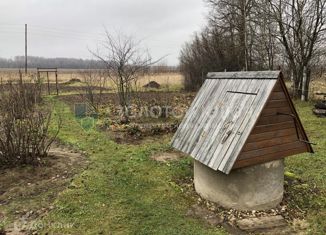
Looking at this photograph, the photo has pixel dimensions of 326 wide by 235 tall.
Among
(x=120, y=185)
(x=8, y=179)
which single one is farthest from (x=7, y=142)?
(x=120, y=185)

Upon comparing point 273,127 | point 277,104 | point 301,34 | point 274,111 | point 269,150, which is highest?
point 301,34

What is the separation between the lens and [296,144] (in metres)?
5.39

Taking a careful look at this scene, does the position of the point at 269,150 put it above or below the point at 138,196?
above

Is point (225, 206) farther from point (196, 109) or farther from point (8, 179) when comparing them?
point (8, 179)

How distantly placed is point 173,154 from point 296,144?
12.4ft

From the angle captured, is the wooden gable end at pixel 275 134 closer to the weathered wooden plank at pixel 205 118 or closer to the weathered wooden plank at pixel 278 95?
the weathered wooden plank at pixel 278 95

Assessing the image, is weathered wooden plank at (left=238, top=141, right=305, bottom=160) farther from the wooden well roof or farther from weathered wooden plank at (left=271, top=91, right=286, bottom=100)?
weathered wooden plank at (left=271, top=91, right=286, bottom=100)

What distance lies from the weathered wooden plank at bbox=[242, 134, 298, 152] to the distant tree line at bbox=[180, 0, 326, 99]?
1419 centimetres

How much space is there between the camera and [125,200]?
223 inches

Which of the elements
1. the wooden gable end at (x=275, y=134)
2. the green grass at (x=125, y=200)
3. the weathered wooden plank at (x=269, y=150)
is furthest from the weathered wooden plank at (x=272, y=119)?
the green grass at (x=125, y=200)

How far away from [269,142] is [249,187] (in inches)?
31.7

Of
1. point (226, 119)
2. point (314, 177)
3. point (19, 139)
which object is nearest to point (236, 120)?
point (226, 119)
